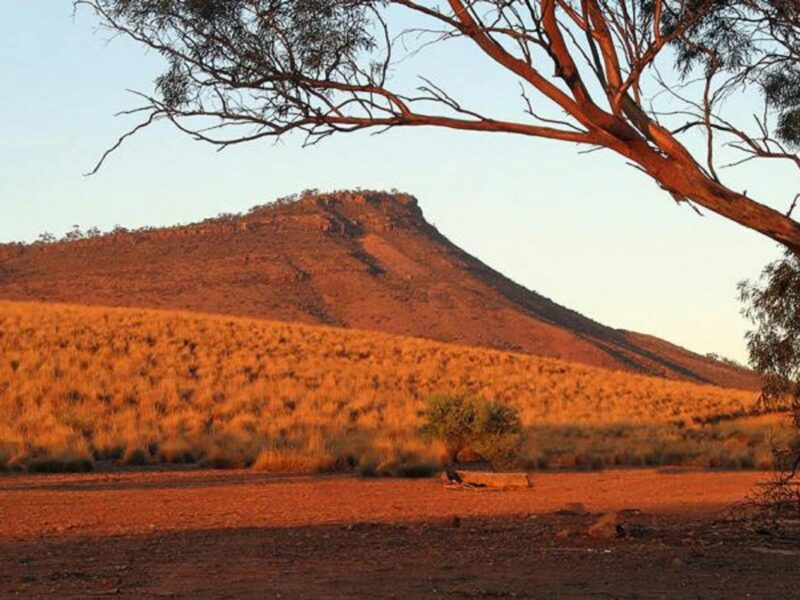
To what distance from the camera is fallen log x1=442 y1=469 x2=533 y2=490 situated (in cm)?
2017

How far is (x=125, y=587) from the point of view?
9180 mm

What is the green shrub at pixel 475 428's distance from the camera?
25.3 meters

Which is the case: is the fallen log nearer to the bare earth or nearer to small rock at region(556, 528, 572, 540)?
the bare earth

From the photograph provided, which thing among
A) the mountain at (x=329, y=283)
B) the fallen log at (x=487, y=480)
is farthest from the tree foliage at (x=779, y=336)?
the mountain at (x=329, y=283)

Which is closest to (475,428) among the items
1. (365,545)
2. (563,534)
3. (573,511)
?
(573,511)

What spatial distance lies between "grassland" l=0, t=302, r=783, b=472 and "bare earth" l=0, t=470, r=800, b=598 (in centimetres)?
468

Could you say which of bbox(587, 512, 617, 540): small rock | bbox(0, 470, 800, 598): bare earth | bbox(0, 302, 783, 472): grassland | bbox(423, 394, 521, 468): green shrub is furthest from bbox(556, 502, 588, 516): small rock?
bbox(423, 394, 521, 468): green shrub

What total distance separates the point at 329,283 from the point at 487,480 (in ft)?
227

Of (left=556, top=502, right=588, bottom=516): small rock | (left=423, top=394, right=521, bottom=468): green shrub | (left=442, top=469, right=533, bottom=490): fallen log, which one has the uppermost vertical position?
(left=423, top=394, right=521, bottom=468): green shrub

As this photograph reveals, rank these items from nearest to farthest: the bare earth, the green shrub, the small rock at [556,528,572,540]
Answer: the bare earth
the small rock at [556,528,572,540]
the green shrub

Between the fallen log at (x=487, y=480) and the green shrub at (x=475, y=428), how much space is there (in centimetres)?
444

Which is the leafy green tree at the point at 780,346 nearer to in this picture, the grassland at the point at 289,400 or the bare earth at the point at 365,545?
the bare earth at the point at 365,545

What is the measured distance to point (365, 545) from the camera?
1223 cm

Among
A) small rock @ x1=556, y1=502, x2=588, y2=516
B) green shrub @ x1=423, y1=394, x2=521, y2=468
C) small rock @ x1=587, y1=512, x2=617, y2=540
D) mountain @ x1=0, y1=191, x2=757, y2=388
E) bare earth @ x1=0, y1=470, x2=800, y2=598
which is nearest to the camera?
bare earth @ x1=0, y1=470, x2=800, y2=598
